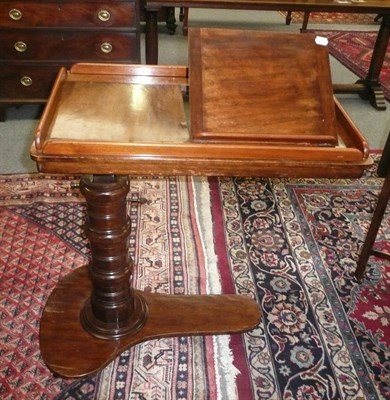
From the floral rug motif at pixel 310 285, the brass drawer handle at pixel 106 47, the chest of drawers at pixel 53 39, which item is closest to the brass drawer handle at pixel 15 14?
the chest of drawers at pixel 53 39

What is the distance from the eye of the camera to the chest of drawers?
3.12 metres

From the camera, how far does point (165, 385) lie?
1.74 m

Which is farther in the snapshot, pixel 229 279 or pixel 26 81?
pixel 26 81

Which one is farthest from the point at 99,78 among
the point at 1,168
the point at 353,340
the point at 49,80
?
the point at 49,80

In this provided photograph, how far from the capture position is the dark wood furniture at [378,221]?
2.11 meters

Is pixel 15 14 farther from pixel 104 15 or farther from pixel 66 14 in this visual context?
pixel 104 15

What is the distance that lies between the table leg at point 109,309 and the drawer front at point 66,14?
1.82 meters

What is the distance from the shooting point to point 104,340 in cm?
177

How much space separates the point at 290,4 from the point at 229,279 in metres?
2.15

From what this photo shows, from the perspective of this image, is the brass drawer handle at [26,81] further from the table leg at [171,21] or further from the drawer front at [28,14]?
the table leg at [171,21]

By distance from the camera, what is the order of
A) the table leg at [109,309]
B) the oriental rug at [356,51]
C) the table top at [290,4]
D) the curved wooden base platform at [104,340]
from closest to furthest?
the table leg at [109,309]
the curved wooden base platform at [104,340]
the table top at [290,4]
the oriental rug at [356,51]

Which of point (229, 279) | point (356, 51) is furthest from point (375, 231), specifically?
point (356, 51)

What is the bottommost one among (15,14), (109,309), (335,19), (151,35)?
(335,19)

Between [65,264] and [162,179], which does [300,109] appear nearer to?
[65,264]
